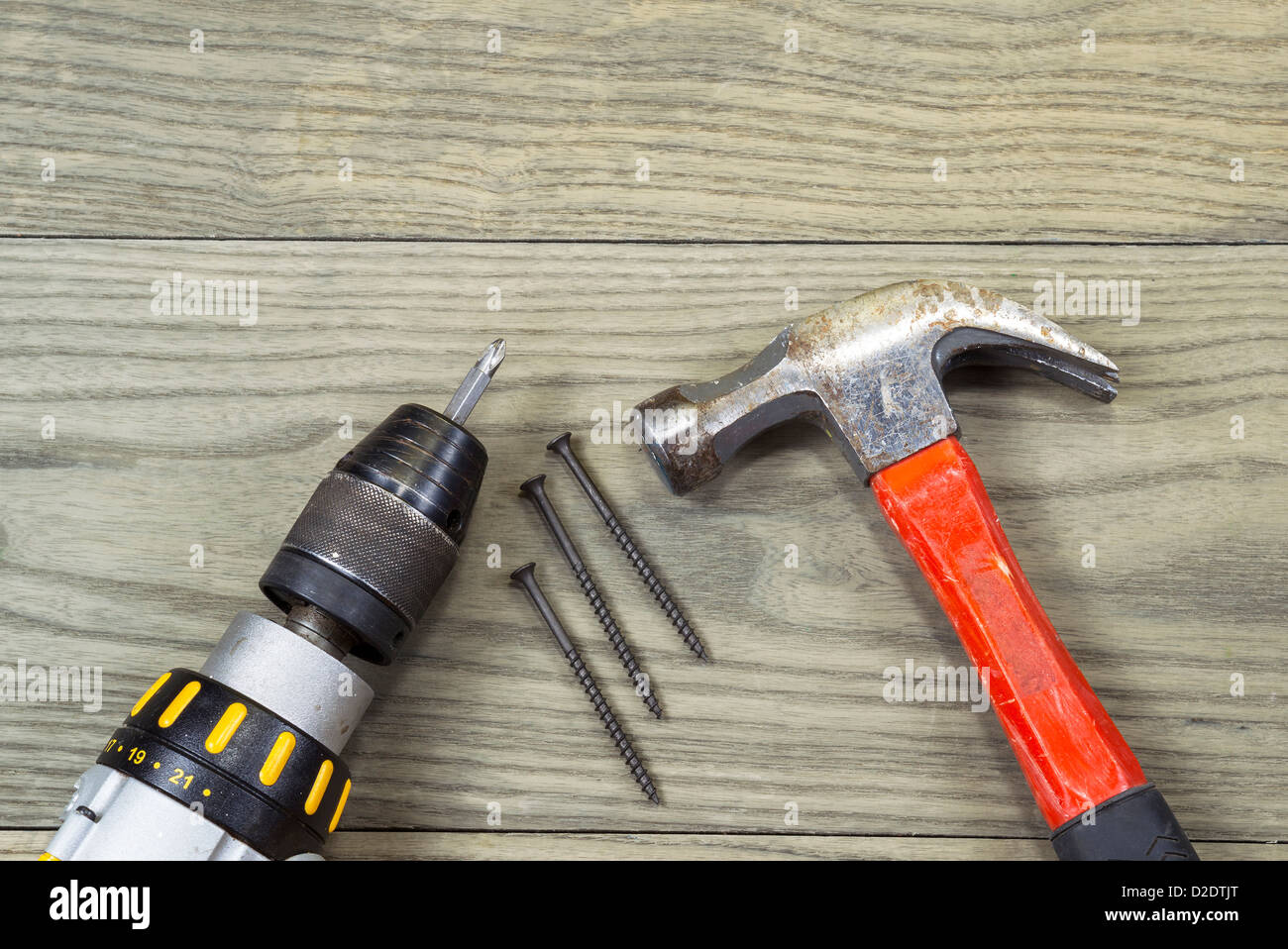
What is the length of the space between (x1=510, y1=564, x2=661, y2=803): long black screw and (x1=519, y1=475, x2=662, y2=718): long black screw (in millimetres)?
39

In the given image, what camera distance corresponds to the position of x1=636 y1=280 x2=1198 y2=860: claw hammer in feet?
2.99

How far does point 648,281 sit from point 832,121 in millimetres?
292

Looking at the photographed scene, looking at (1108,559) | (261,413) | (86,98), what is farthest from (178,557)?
(1108,559)

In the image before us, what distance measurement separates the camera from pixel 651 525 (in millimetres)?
1097

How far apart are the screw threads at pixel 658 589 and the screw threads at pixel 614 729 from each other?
0.35 ft

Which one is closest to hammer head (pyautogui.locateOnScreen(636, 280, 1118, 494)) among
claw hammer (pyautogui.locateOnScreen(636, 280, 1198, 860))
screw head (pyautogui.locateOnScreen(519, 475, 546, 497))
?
claw hammer (pyautogui.locateOnScreen(636, 280, 1198, 860))

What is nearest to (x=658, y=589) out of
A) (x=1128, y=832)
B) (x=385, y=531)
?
(x=385, y=531)

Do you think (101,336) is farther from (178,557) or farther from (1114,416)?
(1114,416)

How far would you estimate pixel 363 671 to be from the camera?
1.06 m

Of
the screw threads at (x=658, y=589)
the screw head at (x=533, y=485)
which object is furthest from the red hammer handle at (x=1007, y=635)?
the screw head at (x=533, y=485)

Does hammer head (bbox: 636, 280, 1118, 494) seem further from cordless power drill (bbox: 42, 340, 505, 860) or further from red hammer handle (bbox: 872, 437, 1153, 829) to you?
cordless power drill (bbox: 42, 340, 505, 860)

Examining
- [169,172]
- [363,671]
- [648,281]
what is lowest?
[363,671]
